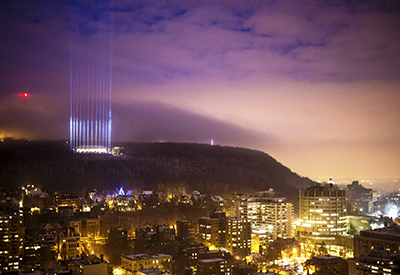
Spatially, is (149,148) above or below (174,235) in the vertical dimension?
above

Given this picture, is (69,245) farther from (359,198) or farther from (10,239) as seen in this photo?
(359,198)

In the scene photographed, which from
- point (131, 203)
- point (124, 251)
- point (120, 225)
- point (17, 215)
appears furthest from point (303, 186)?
point (17, 215)

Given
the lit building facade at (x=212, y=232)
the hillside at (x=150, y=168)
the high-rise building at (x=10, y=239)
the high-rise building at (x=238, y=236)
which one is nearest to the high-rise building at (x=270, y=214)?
the high-rise building at (x=238, y=236)

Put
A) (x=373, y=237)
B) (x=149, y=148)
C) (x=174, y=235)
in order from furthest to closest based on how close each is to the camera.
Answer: (x=149, y=148)
(x=174, y=235)
(x=373, y=237)

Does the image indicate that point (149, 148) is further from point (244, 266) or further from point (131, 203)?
point (244, 266)

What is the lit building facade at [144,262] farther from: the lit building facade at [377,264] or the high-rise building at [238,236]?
the lit building facade at [377,264]

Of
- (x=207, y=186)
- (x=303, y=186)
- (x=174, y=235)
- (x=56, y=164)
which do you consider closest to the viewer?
(x=174, y=235)

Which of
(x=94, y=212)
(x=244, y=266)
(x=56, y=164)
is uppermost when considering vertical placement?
(x=56, y=164)
